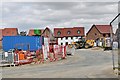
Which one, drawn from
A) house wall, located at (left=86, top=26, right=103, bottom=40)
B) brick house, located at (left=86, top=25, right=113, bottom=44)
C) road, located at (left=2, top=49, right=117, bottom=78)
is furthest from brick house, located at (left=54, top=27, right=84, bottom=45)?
road, located at (left=2, top=49, right=117, bottom=78)

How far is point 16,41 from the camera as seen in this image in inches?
1849

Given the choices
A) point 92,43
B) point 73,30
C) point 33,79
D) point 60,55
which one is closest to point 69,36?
point 73,30

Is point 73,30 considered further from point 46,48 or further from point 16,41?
point 46,48

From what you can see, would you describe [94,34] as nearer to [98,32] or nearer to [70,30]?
[98,32]

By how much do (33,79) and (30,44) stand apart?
29622 millimetres

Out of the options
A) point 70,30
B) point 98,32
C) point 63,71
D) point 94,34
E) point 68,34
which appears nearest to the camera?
point 63,71

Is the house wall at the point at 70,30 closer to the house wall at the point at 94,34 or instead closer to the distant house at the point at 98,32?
the distant house at the point at 98,32

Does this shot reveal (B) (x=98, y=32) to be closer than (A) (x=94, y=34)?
Yes

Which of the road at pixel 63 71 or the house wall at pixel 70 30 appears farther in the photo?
the house wall at pixel 70 30

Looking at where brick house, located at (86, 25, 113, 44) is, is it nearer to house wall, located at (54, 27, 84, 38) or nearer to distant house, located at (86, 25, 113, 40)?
distant house, located at (86, 25, 113, 40)

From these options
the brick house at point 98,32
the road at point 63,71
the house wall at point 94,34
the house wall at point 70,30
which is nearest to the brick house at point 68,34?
the house wall at point 70,30

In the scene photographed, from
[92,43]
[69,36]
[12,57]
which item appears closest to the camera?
[12,57]

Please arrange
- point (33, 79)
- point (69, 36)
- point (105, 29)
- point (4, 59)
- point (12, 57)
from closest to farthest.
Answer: point (33, 79), point (12, 57), point (4, 59), point (105, 29), point (69, 36)

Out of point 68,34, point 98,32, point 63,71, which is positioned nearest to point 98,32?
point 98,32
